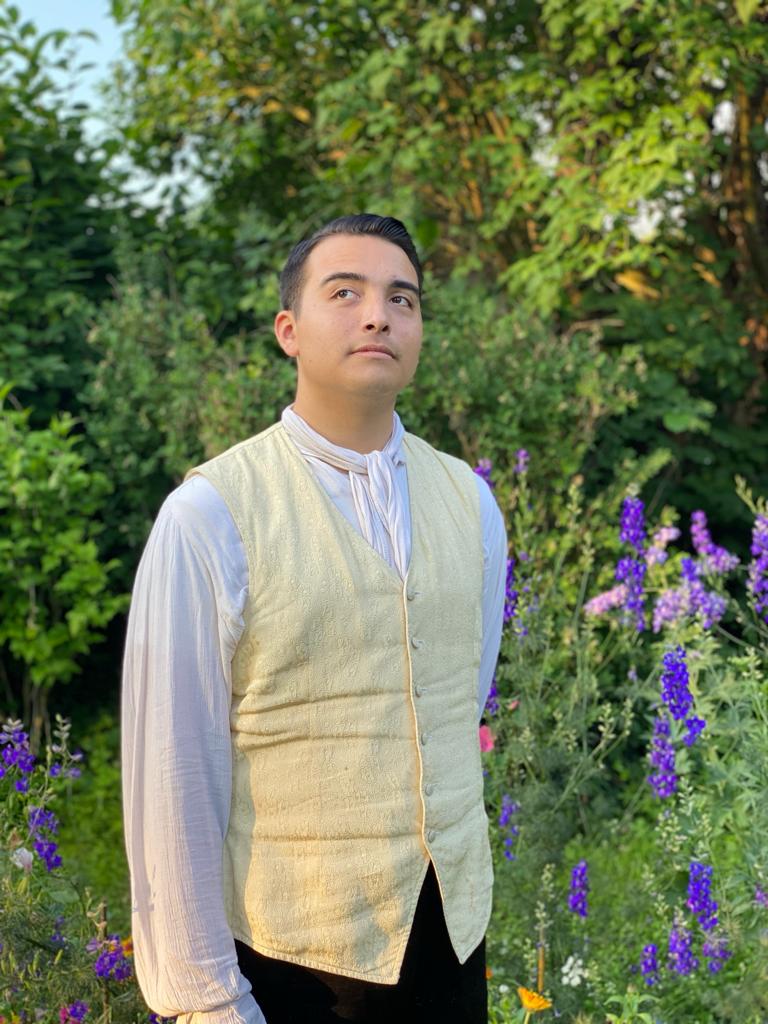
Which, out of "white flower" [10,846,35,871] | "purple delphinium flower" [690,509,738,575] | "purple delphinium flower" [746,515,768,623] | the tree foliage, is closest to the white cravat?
"white flower" [10,846,35,871]

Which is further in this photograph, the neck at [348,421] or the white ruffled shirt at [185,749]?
the neck at [348,421]

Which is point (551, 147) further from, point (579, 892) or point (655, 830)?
point (579, 892)

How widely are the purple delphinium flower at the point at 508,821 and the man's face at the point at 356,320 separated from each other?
146cm

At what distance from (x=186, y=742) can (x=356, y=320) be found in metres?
0.58

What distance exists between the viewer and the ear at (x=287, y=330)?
1629mm

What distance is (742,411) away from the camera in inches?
212

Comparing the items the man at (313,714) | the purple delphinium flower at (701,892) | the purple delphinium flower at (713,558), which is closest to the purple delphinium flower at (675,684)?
the purple delphinium flower at (701,892)

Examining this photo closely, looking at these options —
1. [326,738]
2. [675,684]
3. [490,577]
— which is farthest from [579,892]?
[326,738]

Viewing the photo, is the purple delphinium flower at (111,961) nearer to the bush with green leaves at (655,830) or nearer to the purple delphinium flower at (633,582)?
the bush with green leaves at (655,830)

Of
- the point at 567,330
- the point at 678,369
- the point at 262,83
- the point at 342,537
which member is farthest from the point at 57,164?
the point at 342,537

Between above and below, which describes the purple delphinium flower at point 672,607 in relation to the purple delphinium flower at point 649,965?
above

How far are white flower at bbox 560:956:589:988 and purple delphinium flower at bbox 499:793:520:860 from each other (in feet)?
0.93

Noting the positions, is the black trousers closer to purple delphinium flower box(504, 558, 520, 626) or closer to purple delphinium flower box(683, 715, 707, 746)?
purple delphinium flower box(683, 715, 707, 746)

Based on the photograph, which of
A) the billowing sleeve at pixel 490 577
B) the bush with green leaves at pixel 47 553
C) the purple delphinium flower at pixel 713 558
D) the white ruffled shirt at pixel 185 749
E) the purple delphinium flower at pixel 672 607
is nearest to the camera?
the white ruffled shirt at pixel 185 749
